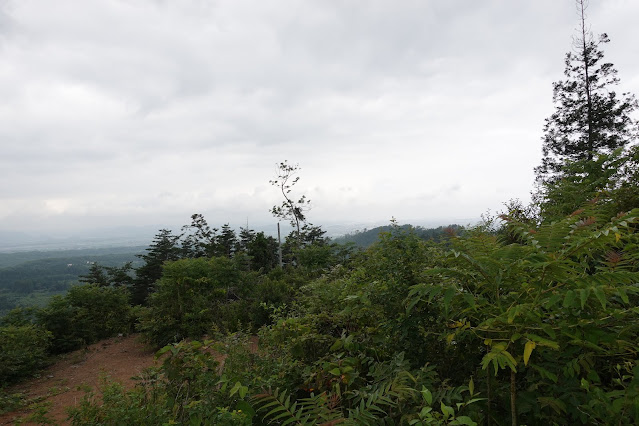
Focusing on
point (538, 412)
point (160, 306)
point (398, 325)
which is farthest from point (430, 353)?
point (160, 306)

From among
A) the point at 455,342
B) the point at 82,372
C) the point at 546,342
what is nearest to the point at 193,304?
the point at 82,372

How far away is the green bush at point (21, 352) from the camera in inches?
270

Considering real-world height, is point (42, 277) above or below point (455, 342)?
below

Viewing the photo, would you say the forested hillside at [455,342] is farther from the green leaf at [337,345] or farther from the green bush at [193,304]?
the green bush at [193,304]

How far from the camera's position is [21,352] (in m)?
7.30

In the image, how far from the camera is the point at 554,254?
1.47 meters

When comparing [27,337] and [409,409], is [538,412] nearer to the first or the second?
[409,409]

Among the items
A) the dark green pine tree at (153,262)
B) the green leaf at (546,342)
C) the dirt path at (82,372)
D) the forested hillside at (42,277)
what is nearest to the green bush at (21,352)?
the dirt path at (82,372)

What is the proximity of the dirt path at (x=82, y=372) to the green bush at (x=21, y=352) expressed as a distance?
0.29 meters

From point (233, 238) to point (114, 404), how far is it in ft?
77.7

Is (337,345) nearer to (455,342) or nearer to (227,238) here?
(455,342)

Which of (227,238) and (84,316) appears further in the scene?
(227,238)

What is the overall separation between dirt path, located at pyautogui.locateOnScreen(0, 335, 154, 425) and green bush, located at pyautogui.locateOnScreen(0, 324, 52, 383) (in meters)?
0.29

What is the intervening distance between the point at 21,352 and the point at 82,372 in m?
1.43
